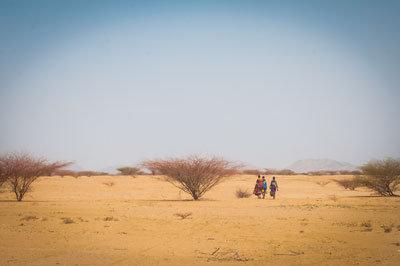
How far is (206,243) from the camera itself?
34.8 feet

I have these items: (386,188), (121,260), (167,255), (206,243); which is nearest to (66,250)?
(121,260)

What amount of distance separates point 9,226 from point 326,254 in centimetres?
1107

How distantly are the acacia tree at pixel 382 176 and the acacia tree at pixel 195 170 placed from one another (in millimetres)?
10705

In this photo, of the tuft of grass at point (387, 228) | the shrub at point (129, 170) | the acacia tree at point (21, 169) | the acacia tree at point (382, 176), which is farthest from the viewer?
the shrub at point (129, 170)

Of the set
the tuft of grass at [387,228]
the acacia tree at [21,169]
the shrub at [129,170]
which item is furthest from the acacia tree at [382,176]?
the shrub at [129,170]

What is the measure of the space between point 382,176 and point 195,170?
14510 millimetres

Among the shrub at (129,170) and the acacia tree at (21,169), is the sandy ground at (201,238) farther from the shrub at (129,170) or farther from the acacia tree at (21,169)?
the shrub at (129,170)

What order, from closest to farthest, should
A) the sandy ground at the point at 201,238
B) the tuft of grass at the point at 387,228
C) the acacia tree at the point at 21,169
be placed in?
the sandy ground at the point at 201,238 < the tuft of grass at the point at 387,228 < the acacia tree at the point at 21,169

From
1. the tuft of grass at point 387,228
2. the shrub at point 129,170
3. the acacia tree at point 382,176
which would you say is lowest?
the tuft of grass at point 387,228

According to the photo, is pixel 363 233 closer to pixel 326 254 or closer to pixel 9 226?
pixel 326 254

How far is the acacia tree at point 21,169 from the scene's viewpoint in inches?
974

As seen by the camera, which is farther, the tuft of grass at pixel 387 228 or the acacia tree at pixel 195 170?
the acacia tree at pixel 195 170

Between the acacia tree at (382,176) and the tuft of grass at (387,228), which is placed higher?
the acacia tree at (382,176)

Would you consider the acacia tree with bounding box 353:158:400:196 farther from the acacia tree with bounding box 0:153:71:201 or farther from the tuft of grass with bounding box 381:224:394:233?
the acacia tree with bounding box 0:153:71:201
